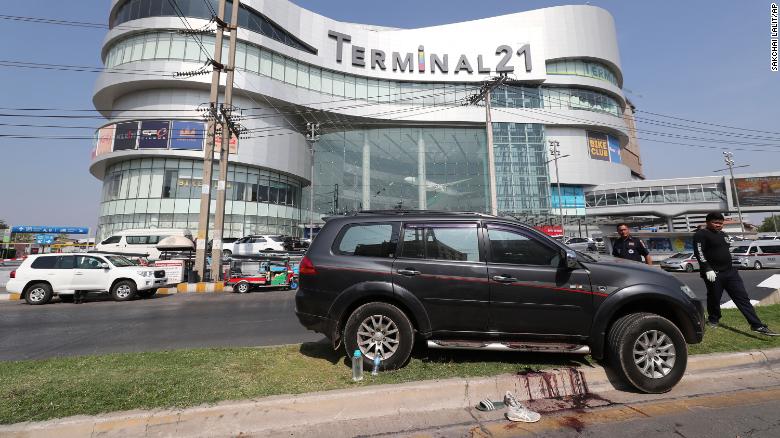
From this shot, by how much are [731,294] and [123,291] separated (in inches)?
652

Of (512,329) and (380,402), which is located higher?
(512,329)

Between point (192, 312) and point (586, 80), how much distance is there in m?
60.0

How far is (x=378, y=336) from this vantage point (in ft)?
13.5

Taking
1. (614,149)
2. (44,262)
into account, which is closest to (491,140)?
(44,262)

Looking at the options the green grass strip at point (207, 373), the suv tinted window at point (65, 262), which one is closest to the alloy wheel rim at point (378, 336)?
the green grass strip at point (207, 373)

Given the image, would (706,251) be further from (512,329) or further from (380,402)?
(380,402)

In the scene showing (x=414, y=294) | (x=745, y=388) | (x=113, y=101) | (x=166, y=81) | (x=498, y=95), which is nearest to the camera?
(x=745, y=388)

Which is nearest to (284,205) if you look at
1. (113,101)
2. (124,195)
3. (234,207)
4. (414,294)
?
(234,207)

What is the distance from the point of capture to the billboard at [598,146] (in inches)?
2133

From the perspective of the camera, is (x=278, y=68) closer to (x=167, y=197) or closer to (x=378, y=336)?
(x=167, y=197)

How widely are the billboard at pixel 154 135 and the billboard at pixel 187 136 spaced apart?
0.72m

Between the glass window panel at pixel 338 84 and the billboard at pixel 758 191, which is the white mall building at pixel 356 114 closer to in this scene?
the glass window panel at pixel 338 84

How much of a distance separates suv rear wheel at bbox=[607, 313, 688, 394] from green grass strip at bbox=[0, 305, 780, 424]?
1.85 feet

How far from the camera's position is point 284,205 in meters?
40.2
